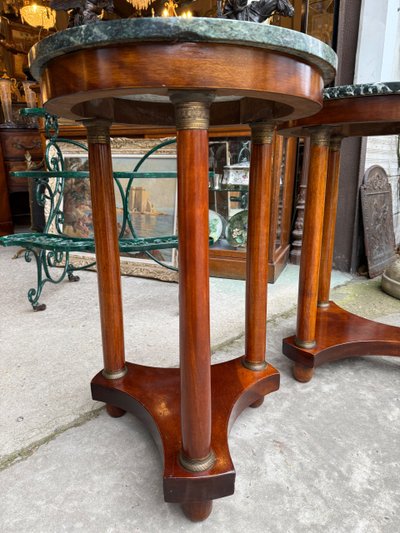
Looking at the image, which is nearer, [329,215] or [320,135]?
[320,135]

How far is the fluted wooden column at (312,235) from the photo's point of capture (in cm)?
107

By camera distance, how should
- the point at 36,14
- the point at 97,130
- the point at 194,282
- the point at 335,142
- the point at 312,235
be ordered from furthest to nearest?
1. the point at 36,14
2. the point at 335,142
3. the point at 312,235
4. the point at 97,130
5. the point at 194,282

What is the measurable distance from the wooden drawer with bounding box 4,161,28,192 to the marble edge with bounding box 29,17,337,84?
10.3 feet

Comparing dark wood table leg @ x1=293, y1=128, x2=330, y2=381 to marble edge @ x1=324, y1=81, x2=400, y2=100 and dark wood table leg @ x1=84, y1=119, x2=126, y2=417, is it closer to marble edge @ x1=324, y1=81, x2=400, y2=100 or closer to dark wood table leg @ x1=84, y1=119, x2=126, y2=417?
marble edge @ x1=324, y1=81, x2=400, y2=100

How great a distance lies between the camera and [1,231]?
136 inches

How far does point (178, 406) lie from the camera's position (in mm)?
945

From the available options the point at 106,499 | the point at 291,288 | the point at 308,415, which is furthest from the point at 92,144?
the point at 291,288

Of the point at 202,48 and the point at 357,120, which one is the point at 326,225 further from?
the point at 202,48

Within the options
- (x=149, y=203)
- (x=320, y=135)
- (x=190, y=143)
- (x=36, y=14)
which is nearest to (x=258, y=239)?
(x=320, y=135)

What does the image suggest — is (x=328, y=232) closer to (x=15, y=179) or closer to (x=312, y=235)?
(x=312, y=235)

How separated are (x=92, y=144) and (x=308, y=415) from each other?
2.95ft

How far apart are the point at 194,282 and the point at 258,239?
1.30 ft

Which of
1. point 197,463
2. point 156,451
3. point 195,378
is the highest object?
point 195,378

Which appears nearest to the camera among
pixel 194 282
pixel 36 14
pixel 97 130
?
pixel 194 282
